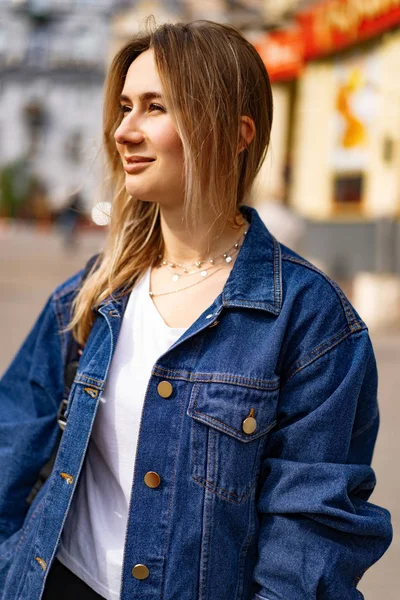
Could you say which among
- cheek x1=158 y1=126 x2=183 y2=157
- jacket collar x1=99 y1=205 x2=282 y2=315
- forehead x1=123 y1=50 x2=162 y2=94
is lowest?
jacket collar x1=99 y1=205 x2=282 y2=315

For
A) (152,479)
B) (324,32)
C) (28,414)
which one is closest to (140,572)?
(152,479)

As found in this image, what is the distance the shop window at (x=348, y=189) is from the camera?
1336 centimetres

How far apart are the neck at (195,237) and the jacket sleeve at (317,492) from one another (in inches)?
17.0

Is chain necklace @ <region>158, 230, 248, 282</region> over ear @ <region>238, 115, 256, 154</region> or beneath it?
beneath

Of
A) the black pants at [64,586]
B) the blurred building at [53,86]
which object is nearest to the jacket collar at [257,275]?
the black pants at [64,586]

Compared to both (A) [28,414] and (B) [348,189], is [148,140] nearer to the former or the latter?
(A) [28,414]

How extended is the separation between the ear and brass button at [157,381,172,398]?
1.99ft

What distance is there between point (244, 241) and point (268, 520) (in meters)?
0.67

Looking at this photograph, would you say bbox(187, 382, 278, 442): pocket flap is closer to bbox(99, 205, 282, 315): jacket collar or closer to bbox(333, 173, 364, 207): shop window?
bbox(99, 205, 282, 315): jacket collar

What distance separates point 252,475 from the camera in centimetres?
169

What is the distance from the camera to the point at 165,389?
5.64 feet

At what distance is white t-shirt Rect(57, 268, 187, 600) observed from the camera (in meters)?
1.77

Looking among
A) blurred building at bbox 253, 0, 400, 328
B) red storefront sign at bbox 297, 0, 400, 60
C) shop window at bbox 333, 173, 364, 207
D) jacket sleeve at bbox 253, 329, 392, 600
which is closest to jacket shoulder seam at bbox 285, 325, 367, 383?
jacket sleeve at bbox 253, 329, 392, 600

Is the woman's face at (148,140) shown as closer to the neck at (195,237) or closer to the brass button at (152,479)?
the neck at (195,237)
